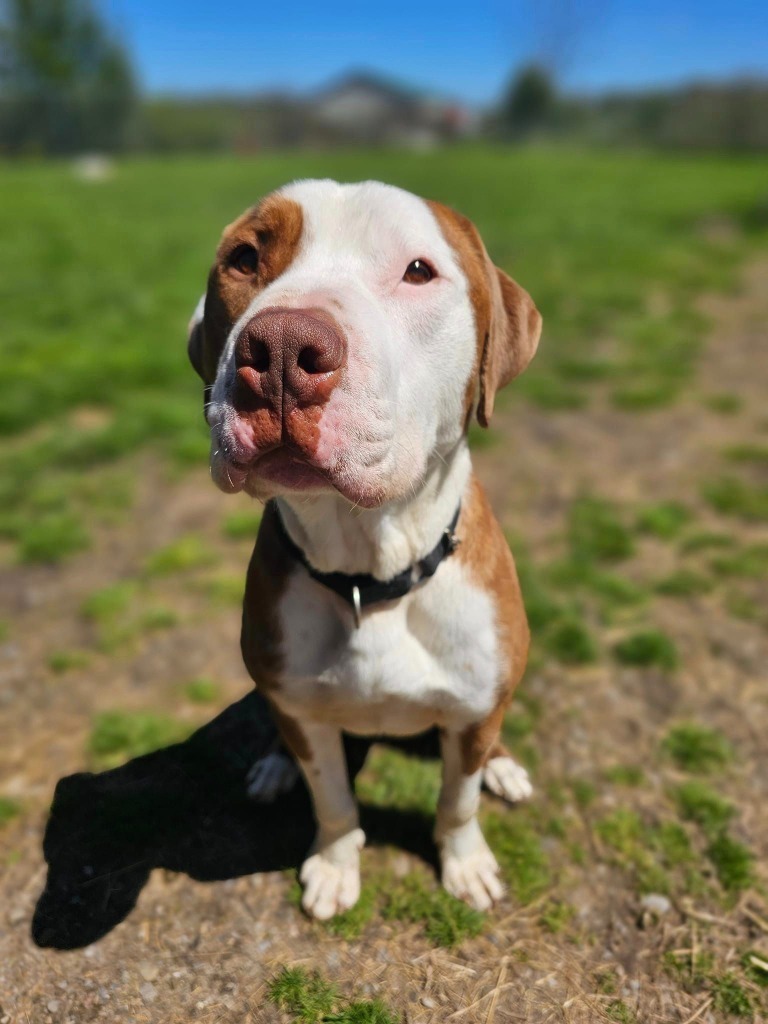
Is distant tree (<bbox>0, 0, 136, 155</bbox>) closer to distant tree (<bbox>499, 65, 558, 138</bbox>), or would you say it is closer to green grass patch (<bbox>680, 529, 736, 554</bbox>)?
distant tree (<bbox>499, 65, 558, 138</bbox>)

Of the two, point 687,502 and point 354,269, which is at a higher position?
point 354,269

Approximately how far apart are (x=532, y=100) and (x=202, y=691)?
56.8 meters

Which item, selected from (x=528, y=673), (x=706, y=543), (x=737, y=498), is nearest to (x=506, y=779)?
(x=528, y=673)

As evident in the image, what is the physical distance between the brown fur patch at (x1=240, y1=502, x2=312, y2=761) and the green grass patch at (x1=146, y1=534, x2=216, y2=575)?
2.23 metres

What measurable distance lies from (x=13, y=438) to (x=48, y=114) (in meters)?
48.7

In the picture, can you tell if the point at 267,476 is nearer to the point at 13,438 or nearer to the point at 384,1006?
the point at 384,1006

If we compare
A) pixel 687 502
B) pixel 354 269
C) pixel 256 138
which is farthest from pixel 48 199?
pixel 256 138

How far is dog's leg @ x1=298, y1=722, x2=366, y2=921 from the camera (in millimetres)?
2385

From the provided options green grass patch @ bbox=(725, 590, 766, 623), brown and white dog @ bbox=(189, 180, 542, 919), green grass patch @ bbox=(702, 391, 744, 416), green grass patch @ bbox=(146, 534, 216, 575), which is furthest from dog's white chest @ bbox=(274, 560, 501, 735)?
green grass patch @ bbox=(702, 391, 744, 416)

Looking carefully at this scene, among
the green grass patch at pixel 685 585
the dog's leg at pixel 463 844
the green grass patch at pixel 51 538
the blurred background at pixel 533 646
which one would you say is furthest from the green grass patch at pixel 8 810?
the green grass patch at pixel 685 585

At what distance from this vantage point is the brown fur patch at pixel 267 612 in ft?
7.04

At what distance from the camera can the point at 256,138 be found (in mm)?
57406

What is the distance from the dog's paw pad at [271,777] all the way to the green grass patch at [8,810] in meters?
0.88

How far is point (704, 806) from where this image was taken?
2.88 m
